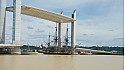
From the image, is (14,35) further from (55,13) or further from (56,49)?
(56,49)

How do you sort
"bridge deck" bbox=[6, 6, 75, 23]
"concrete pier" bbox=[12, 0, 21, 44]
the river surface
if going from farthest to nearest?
"bridge deck" bbox=[6, 6, 75, 23] → "concrete pier" bbox=[12, 0, 21, 44] → the river surface

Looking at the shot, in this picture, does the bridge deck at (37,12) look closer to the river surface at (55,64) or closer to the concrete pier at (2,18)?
the concrete pier at (2,18)

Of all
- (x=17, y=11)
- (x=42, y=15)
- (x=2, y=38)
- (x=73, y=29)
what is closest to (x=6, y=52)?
(x=2, y=38)

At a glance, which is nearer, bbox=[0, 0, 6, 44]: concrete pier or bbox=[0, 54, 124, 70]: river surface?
bbox=[0, 54, 124, 70]: river surface

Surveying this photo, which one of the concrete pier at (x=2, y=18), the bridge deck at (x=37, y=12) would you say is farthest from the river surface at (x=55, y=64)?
the bridge deck at (x=37, y=12)

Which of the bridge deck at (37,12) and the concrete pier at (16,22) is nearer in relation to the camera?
the concrete pier at (16,22)

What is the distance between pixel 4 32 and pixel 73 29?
70.1 ft

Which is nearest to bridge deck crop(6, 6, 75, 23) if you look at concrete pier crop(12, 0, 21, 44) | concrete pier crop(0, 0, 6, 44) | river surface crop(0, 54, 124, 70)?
concrete pier crop(0, 0, 6, 44)

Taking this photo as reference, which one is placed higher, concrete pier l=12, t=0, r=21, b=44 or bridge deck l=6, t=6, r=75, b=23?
bridge deck l=6, t=6, r=75, b=23

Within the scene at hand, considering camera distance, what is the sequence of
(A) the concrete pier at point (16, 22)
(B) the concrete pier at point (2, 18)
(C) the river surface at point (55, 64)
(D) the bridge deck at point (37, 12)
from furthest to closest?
(D) the bridge deck at point (37, 12), (B) the concrete pier at point (2, 18), (A) the concrete pier at point (16, 22), (C) the river surface at point (55, 64)

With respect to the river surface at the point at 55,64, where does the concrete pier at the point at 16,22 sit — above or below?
above

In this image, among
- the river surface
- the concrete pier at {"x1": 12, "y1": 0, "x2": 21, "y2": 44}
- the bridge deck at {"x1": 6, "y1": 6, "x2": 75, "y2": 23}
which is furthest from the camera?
the bridge deck at {"x1": 6, "y1": 6, "x2": 75, "y2": 23}

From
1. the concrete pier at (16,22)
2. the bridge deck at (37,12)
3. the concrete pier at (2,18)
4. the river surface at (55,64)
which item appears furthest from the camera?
the bridge deck at (37,12)

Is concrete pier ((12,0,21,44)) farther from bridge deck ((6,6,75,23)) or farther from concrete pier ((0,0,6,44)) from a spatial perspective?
concrete pier ((0,0,6,44))
